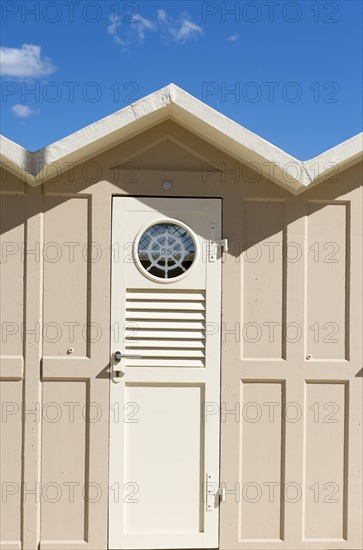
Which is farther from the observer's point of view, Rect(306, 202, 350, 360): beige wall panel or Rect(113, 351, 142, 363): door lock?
Rect(306, 202, 350, 360): beige wall panel

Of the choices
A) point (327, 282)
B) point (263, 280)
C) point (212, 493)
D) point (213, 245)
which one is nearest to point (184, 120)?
point (213, 245)

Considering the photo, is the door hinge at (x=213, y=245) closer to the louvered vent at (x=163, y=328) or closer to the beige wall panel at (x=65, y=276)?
the louvered vent at (x=163, y=328)

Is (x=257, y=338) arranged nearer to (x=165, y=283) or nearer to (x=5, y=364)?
(x=165, y=283)

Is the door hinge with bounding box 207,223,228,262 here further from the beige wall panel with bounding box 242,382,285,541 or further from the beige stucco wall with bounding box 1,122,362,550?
the beige wall panel with bounding box 242,382,285,541

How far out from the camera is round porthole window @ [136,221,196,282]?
4.30 m

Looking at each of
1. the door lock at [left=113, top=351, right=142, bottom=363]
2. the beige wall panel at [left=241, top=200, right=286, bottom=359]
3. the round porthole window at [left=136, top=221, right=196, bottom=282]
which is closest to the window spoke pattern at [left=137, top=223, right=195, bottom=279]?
the round porthole window at [left=136, top=221, right=196, bottom=282]

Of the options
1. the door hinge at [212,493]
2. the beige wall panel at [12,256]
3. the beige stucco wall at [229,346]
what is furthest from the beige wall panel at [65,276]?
the door hinge at [212,493]

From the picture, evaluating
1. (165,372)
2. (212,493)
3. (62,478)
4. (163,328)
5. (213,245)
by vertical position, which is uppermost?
(213,245)

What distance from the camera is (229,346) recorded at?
429 centimetres

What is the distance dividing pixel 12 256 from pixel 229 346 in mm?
1805

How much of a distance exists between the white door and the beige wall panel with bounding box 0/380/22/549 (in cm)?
71

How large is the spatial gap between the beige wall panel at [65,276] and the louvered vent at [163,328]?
367 millimetres

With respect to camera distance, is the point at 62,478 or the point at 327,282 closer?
the point at 62,478

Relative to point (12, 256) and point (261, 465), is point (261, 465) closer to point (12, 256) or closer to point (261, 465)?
point (261, 465)
